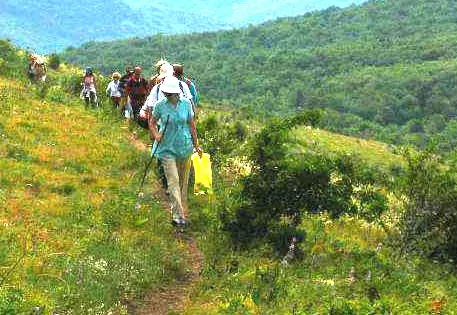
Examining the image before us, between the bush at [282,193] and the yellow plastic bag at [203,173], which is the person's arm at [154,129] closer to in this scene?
the yellow plastic bag at [203,173]

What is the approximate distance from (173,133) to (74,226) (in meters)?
1.96

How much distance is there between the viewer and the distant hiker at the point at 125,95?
18.7 m

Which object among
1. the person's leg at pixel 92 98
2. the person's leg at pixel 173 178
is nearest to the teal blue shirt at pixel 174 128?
the person's leg at pixel 173 178

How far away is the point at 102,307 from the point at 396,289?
3.43 m

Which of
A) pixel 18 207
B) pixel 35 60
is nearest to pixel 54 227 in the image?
pixel 18 207

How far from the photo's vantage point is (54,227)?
30.6 feet

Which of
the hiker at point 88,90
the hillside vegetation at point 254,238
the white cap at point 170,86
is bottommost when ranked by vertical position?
the hillside vegetation at point 254,238

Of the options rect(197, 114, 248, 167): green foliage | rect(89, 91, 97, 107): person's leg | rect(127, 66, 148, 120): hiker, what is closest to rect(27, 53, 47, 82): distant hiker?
rect(89, 91, 97, 107): person's leg

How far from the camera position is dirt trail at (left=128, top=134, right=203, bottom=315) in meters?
7.84

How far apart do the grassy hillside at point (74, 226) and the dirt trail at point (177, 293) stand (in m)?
0.13

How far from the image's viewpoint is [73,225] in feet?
31.4

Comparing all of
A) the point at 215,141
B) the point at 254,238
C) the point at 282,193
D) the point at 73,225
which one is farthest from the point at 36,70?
the point at 282,193

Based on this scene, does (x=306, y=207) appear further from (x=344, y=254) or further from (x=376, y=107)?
(x=376, y=107)

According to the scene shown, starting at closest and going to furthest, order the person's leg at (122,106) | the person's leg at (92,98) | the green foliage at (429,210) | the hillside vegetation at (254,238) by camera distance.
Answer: the hillside vegetation at (254,238), the green foliage at (429,210), the person's leg at (122,106), the person's leg at (92,98)
